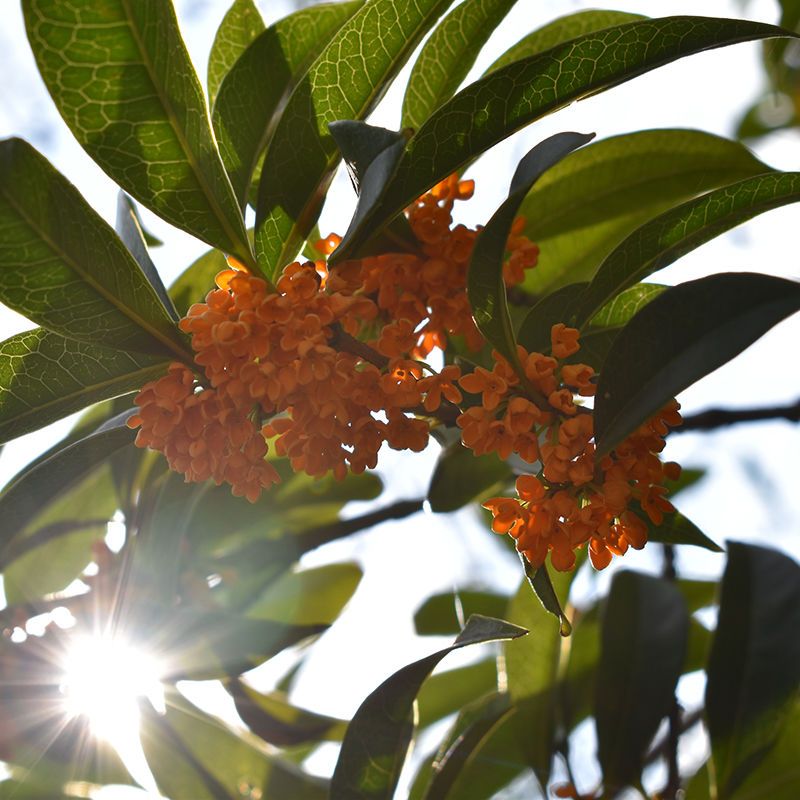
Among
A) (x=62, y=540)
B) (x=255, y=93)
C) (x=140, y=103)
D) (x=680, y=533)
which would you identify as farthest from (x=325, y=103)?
(x=62, y=540)

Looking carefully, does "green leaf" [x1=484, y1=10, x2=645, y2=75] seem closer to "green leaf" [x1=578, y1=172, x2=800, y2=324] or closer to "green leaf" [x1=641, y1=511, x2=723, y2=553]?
"green leaf" [x1=578, y1=172, x2=800, y2=324]

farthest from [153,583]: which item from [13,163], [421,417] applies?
[13,163]

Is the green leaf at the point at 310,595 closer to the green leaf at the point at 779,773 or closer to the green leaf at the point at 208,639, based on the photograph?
the green leaf at the point at 208,639

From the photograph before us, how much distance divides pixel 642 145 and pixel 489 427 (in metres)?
0.83

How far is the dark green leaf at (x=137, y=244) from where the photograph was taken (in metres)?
1.22

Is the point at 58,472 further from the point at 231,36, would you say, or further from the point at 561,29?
the point at 561,29

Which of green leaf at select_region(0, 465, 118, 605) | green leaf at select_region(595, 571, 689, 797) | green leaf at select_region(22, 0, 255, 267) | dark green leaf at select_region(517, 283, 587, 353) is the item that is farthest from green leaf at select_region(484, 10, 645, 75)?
green leaf at select_region(0, 465, 118, 605)

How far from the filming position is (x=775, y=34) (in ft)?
3.34

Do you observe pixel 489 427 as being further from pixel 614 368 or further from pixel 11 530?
pixel 11 530

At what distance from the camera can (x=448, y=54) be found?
136 cm

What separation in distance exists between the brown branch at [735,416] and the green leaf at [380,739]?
2.94 feet

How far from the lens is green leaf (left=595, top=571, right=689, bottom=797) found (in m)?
1.69

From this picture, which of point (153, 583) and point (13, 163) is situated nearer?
point (13, 163)

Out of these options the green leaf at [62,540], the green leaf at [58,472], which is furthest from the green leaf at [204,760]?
the green leaf at [58,472]
